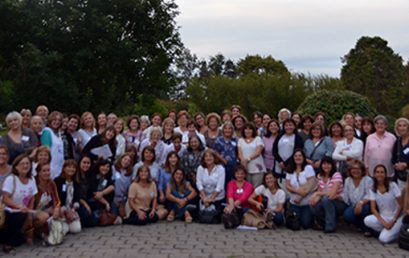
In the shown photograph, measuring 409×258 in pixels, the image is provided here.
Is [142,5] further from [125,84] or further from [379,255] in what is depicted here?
[379,255]

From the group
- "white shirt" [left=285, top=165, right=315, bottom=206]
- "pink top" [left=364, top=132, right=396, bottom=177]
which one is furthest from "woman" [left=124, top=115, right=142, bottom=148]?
"pink top" [left=364, top=132, right=396, bottom=177]

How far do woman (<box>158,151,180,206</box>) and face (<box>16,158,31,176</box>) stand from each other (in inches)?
102

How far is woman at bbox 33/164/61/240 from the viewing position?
788 centimetres

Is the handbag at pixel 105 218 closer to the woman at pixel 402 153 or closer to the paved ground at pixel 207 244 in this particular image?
the paved ground at pixel 207 244

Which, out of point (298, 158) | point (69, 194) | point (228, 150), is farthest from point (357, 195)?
point (69, 194)

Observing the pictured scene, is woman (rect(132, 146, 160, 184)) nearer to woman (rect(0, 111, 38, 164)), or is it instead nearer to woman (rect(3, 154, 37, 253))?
woman (rect(0, 111, 38, 164))

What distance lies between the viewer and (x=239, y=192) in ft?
30.6

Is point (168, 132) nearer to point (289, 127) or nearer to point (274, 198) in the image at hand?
point (289, 127)

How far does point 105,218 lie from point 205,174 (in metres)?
1.84

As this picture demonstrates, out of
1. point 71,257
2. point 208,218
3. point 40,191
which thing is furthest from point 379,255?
point 40,191

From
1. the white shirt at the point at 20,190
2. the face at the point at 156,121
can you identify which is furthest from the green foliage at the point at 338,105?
the white shirt at the point at 20,190

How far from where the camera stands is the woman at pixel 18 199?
761 cm

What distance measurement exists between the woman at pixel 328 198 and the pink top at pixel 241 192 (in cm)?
106

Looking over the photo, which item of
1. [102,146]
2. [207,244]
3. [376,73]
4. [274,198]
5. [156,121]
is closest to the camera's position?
[207,244]
